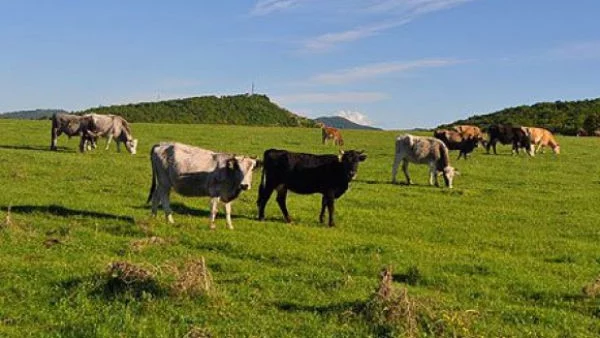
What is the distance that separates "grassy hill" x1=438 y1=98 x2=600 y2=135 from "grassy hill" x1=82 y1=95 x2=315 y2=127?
2789 cm

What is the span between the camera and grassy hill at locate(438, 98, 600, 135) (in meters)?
77.5

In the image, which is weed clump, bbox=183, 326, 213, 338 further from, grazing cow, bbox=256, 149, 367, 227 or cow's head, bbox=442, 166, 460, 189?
cow's head, bbox=442, 166, 460, 189

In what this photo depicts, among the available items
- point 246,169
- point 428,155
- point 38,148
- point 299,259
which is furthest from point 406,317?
point 38,148

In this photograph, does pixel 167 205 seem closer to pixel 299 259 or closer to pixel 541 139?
pixel 299 259

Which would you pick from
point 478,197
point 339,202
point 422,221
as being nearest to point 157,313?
point 422,221

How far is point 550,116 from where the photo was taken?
85125 mm

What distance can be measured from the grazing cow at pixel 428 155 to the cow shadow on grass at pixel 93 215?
14.2 meters

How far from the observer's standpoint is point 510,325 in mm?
9727

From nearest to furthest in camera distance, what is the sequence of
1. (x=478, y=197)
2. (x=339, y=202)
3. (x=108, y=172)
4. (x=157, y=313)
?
(x=157, y=313) → (x=339, y=202) → (x=478, y=197) → (x=108, y=172)

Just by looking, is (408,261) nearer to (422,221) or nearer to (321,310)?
(321,310)

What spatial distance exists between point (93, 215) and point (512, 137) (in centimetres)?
3401

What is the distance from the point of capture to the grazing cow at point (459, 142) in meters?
38.3

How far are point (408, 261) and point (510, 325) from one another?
3.89m

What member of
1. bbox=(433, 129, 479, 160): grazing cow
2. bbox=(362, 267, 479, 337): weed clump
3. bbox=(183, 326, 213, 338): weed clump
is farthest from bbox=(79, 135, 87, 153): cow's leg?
bbox=(362, 267, 479, 337): weed clump
